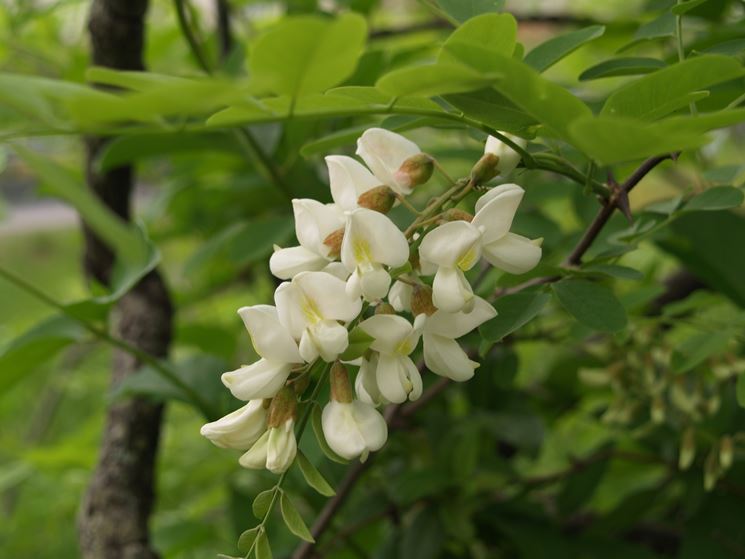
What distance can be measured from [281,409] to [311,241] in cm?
7

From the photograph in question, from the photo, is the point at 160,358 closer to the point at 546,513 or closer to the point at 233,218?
the point at 233,218

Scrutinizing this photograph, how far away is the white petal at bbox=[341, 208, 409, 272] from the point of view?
32 cm

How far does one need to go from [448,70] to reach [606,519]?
550 mm

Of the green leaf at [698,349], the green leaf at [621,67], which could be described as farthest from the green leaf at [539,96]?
the green leaf at [698,349]

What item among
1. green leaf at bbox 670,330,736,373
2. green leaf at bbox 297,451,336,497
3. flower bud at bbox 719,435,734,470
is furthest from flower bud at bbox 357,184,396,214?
flower bud at bbox 719,435,734,470

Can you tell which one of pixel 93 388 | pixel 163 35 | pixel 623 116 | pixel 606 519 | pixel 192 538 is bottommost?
pixel 93 388

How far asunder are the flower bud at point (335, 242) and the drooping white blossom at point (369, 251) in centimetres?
2

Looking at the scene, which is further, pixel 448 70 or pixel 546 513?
pixel 546 513

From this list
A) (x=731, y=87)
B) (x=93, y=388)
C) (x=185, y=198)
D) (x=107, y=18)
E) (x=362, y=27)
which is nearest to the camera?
(x=362, y=27)

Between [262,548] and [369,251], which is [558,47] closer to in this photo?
[369,251]

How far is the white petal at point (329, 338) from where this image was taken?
31 cm

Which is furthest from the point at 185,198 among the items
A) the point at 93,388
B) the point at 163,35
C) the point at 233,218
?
the point at 93,388

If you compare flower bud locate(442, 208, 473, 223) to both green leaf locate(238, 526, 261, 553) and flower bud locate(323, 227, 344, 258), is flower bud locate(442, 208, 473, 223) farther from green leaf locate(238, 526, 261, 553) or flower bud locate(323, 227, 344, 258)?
green leaf locate(238, 526, 261, 553)

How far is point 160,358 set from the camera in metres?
0.78
